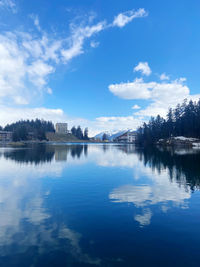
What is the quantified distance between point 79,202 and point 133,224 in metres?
5.50

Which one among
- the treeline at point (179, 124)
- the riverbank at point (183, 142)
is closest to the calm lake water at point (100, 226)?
the riverbank at point (183, 142)

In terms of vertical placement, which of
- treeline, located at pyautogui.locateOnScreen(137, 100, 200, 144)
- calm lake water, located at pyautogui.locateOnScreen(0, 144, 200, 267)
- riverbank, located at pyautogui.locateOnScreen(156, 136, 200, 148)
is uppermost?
treeline, located at pyautogui.locateOnScreen(137, 100, 200, 144)

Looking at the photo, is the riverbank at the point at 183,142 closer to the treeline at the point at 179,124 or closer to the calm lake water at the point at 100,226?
the treeline at the point at 179,124

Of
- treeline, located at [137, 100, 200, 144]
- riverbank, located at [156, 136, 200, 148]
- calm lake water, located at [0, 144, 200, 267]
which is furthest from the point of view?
treeline, located at [137, 100, 200, 144]

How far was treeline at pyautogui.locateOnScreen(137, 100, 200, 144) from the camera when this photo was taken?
348 feet

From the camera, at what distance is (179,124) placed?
392ft

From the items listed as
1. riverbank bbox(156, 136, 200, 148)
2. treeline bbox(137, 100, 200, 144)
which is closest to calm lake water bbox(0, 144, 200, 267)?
riverbank bbox(156, 136, 200, 148)

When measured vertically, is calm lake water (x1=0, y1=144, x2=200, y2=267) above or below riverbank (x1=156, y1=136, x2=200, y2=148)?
below

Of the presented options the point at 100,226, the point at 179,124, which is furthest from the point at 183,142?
the point at 100,226

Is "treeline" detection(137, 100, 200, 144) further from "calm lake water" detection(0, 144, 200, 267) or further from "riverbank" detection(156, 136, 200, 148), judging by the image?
"calm lake water" detection(0, 144, 200, 267)

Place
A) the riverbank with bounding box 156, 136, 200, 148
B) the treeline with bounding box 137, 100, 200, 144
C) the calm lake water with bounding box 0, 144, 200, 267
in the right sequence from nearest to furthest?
the calm lake water with bounding box 0, 144, 200, 267 < the riverbank with bounding box 156, 136, 200, 148 < the treeline with bounding box 137, 100, 200, 144

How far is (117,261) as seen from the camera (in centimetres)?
698

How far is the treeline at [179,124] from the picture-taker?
348 ft

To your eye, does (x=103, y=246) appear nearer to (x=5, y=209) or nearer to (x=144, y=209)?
(x=144, y=209)
